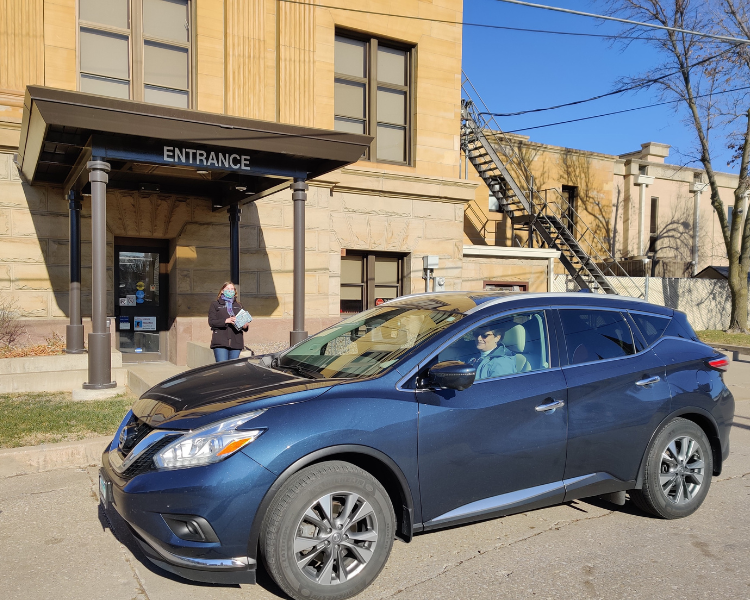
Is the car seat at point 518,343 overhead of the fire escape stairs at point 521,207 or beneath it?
beneath

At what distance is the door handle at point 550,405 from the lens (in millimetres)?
4180

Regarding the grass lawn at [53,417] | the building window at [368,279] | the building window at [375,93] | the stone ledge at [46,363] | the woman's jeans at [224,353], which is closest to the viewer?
the grass lawn at [53,417]

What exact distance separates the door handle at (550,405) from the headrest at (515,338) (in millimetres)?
410

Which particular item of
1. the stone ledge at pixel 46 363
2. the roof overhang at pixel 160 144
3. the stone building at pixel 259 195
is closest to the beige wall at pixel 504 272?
the stone building at pixel 259 195

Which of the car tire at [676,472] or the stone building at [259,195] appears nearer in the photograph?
the car tire at [676,472]

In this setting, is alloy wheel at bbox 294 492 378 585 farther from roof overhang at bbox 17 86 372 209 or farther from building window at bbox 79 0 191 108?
building window at bbox 79 0 191 108

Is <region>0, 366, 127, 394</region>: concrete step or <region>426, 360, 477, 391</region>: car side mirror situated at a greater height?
<region>426, 360, 477, 391</region>: car side mirror

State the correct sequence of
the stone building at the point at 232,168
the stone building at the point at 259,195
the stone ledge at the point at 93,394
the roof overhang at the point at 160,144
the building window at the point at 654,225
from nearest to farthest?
the roof overhang at the point at 160,144, the stone ledge at the point at 93,394, the stone building at the point at 232,168, the stone building at the point at 259,195, the building window at the point at 654,225

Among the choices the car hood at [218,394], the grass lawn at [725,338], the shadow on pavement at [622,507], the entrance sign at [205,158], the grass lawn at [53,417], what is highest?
the entrance sign at [205,158]

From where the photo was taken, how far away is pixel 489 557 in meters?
4.18

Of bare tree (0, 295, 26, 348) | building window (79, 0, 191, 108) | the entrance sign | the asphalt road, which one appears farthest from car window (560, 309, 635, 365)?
building window (79, 0, 191, 108)

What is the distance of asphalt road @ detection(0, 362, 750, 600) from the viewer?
370 centimetres

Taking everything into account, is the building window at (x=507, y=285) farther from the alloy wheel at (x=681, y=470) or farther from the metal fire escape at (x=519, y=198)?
the alloy wheel at (x=681, y=470)

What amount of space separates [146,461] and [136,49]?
403 inches
